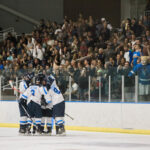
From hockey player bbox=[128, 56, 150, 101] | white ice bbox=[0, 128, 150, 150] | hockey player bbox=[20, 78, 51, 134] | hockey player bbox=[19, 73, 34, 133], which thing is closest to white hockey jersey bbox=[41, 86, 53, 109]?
hockey player bbox=[20, 78, 51, 134]

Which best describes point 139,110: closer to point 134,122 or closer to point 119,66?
point 134,122

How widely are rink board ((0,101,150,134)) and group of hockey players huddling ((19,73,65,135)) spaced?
2.11m

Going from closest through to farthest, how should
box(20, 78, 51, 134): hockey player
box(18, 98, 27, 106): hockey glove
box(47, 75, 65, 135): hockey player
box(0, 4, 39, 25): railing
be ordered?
box(47, 75, 65, 135): hockey player < box(20, 78, 51, 134): hockey player < box(18, 98, 27, 106): hockey glove < box(0, 4, 39, 25): railing

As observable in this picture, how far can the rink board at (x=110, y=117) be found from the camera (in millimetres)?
15625

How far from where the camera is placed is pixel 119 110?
16203 mm

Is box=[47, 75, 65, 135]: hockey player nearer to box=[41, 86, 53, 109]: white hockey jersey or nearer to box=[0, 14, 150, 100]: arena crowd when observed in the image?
box=[41, 86, 53, 109]: white hockey jersey

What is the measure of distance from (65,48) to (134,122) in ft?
18.1

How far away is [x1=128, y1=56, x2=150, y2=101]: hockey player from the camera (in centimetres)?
1548

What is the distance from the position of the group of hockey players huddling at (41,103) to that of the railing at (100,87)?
2.06 meters

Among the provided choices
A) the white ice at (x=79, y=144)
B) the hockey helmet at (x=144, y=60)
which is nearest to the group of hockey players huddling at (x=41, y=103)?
the white ice at (x=79, y=144)

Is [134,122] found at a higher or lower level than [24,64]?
lower

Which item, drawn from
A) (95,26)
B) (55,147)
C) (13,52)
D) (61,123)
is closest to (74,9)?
(13,52)

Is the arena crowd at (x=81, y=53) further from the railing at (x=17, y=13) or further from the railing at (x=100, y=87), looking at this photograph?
the railing at (x=17, y=13)

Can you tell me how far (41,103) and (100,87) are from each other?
2.41 m
